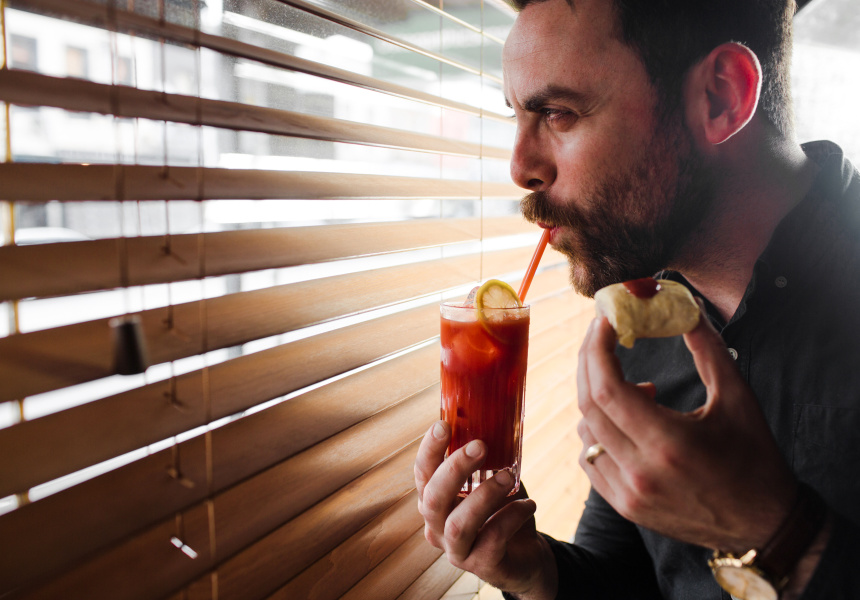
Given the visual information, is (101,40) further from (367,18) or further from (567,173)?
(567,173)

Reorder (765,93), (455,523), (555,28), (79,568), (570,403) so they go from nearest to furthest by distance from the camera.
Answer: (79,568) → (455,523) → (555,28) → (765,93) → (570,403)

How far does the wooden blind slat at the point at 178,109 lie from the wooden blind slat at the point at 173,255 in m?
0.16

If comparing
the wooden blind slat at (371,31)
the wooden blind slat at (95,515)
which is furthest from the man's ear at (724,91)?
the wooden blind slat at (95,515)

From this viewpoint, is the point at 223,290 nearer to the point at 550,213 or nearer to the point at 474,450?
the point at 474,450

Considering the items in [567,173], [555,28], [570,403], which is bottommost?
[570,403]

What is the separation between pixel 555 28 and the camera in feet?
4.21

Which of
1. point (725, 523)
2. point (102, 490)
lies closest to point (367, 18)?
point (102, 490)

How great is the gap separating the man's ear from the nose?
1.23 ft

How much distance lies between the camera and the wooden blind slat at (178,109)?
1.93 ft

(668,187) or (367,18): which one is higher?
(367,18)

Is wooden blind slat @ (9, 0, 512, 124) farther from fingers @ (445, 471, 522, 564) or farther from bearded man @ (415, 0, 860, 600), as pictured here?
fingers @ (445, 471, 522, 564)

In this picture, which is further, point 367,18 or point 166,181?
point 367,18

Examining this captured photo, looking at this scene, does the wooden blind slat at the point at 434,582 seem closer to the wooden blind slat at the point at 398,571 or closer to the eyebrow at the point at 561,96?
the wooden blind slat at the point at 398,571

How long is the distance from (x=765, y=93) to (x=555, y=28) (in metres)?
0.62
